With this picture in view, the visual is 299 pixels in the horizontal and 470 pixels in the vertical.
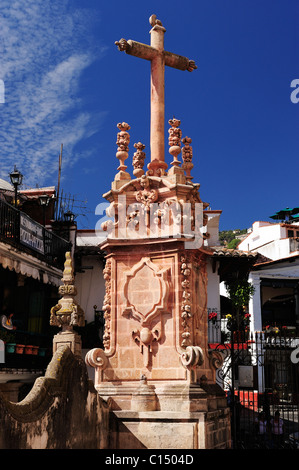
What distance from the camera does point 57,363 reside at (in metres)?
7.14

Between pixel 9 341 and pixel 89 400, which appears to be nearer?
pixel 89 400

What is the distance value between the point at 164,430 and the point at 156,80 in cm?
603

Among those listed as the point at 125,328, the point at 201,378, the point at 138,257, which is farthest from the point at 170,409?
the point at 138,257

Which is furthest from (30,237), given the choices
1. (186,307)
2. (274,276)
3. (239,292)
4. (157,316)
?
(274,276)

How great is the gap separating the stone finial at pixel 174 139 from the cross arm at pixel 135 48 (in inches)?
55.0

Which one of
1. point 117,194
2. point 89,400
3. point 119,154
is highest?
point 119,154

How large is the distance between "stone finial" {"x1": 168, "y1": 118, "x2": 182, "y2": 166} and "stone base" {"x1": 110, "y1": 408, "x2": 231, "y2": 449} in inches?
162

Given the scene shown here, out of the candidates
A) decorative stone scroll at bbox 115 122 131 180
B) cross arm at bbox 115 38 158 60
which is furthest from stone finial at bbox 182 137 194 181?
cross arm at bbox 115 38 158 60

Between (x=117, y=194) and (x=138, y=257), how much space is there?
45.4 inches

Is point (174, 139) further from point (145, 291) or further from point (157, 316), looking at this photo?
point (157, 316)

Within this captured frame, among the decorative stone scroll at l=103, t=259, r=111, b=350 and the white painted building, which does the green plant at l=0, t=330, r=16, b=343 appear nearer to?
the decorative stone scroll at l=103, t=259, r=111, b=350

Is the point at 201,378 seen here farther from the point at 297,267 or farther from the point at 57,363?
the point at 297,267

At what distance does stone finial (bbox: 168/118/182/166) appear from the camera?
9.21 m

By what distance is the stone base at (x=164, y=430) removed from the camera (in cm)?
774
